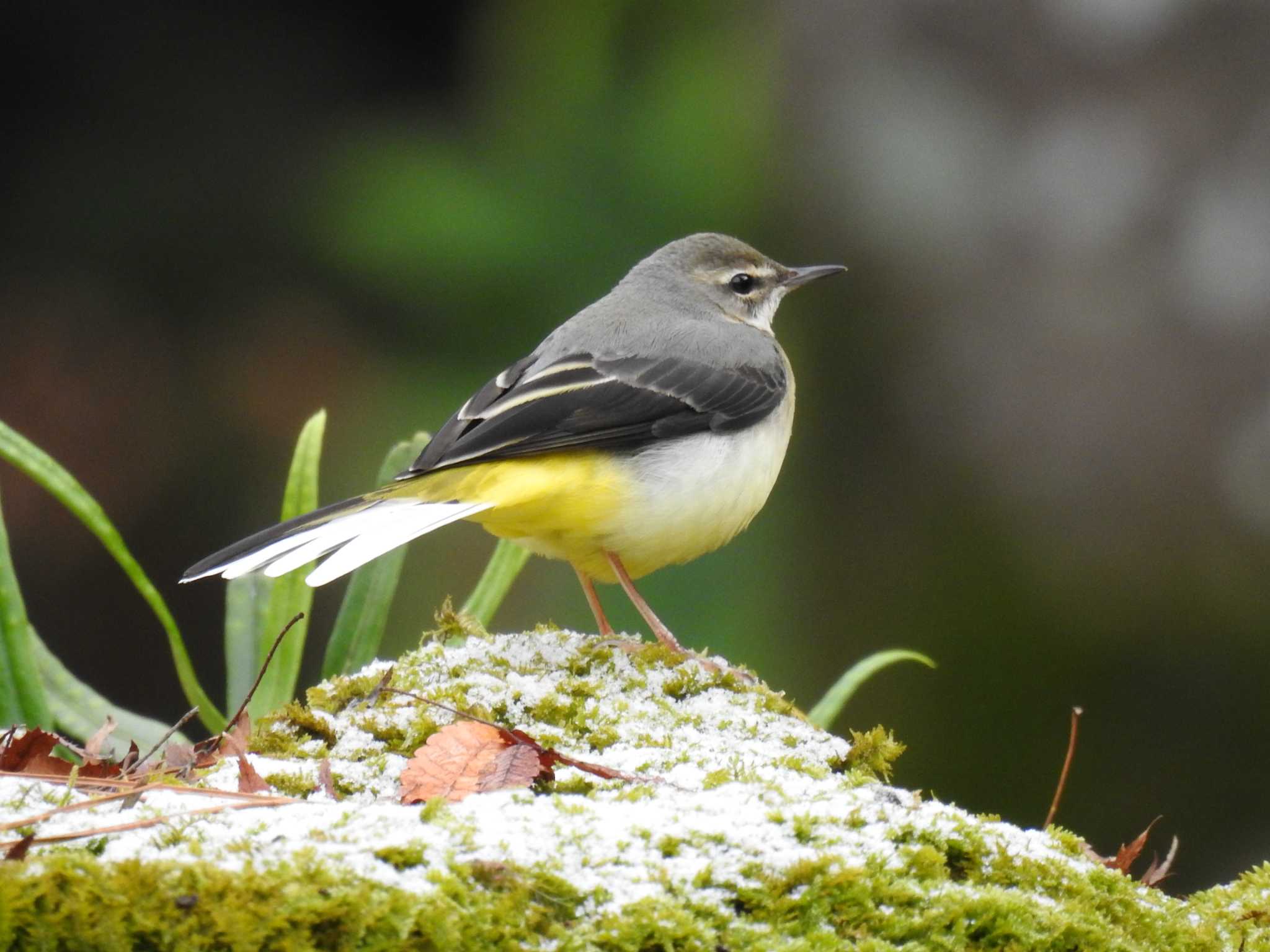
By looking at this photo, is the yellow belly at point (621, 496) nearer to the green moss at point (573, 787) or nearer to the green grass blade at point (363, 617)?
the green grass blade at point (363, 617)

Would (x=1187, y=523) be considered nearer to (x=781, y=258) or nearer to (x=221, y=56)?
(x=781, y=258)

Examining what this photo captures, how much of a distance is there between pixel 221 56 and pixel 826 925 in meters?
8.32

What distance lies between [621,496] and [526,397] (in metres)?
0.41

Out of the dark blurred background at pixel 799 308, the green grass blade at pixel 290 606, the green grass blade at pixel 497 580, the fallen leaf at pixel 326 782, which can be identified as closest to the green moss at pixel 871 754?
the fallen leaf at pixel 326 782

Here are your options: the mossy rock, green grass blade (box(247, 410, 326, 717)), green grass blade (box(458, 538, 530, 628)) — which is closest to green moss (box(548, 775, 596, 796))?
the mossy rock

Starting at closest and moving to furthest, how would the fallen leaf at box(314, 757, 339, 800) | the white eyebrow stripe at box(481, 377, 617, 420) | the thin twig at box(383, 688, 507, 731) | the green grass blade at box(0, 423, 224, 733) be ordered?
the fallen leaf at box(314, 757, 339, 800) < the thin twig at box(383, 688, 507, 731) < the green grass blade at box(0, 423, 224, 733) < the white eyebrow stripe at box(481, 377, 617, 420)

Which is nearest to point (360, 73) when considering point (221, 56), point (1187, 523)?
point (221, 56)

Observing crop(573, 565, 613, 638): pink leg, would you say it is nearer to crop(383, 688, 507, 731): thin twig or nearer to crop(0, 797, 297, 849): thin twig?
crop(383, 688, 507, 731): thin twig

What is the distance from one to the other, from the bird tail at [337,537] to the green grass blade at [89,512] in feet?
1.90

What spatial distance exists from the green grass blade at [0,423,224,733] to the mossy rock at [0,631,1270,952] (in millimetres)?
1226

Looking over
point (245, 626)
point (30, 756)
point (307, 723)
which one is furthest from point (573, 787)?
point (245, 626)

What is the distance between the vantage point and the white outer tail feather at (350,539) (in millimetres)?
3123

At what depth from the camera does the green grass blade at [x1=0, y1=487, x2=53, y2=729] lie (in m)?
3.48

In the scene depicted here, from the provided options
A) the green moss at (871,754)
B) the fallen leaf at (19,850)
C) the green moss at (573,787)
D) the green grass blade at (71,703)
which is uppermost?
the fallen leaf at (19,850)
